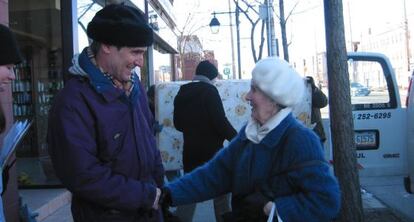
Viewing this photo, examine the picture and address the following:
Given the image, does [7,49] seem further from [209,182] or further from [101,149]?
[209,182]

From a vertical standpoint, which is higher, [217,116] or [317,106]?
[317,106]

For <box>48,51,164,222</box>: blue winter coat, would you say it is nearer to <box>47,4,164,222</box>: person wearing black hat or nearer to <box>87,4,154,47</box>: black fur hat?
<box>47,4,164,222</box>: person wearing black hat

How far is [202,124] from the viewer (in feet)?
19.4

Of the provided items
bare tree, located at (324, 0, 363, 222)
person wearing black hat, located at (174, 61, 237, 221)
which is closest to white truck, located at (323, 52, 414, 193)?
bare tree, located at (324, 0, 363, 222)

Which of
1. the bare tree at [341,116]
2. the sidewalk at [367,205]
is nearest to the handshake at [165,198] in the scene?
the bare tree at [341,116]

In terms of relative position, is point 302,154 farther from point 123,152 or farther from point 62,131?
point 62,131

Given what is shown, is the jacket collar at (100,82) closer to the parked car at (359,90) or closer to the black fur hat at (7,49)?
the black fur hat at (7,49)

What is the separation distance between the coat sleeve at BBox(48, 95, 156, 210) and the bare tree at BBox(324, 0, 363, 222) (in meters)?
3.77

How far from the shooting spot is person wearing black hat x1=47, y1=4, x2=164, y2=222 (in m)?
2.38

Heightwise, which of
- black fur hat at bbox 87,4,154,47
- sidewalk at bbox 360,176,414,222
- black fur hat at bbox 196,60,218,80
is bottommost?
sidewalk at bbox 360,176,414,222

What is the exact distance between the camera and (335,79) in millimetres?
5922

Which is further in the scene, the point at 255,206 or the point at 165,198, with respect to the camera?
the point at 165,198

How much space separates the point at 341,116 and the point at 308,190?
3.50 metres

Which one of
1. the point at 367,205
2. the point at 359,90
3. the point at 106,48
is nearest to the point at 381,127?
the point at 359,90
